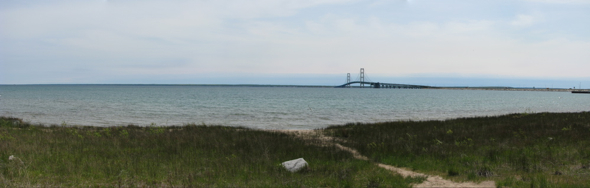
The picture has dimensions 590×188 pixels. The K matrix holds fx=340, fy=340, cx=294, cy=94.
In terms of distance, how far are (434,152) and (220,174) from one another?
25.3ft

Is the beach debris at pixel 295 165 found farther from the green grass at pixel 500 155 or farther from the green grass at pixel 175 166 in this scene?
the green grass at pixel 500 155

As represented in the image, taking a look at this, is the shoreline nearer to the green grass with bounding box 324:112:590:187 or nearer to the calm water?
the green grass with bounding box 324:112:590:187

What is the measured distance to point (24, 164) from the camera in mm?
9281

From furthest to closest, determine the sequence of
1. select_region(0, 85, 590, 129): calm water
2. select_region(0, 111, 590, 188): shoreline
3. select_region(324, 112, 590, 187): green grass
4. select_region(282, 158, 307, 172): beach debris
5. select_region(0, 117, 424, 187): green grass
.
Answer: select_region(0, 85, 590, 129): calm water → select_region(282, 158, 307, 172): beach debris → select_region(324, 112, 590, 187): green grass → select_region(0, 111, 590, 188): shoreline → select_region(0, 117, 424, 187): green grass

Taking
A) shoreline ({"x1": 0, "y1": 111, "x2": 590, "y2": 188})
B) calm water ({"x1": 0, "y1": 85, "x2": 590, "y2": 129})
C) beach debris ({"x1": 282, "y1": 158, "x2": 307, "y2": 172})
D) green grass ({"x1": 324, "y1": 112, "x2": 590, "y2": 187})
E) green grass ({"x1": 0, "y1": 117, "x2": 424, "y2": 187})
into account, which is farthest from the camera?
calm water ({"x1": 0, "y1": 85, "x2": 590, "y2": 129})

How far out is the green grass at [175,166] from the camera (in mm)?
7992

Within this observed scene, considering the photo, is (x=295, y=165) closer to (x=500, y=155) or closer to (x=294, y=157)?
(x=294, y=157)

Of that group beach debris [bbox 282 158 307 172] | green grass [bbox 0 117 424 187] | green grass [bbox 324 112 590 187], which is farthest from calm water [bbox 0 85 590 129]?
beach debris [bbox 282 158 307 172]

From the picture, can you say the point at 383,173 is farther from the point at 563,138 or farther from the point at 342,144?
the point at 563,138

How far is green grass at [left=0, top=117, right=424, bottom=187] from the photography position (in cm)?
799

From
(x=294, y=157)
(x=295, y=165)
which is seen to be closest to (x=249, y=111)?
(x=294, y=157)

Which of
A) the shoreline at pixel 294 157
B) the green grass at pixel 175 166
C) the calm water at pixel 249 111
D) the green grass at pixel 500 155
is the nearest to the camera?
the green grass at pixel 175 166

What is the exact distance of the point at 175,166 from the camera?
9648 mm

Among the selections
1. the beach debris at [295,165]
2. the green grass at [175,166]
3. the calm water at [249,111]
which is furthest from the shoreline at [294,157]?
the calm water at [249,111]
